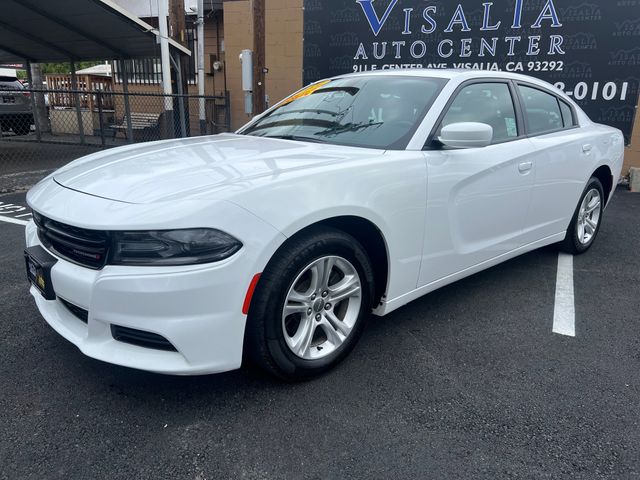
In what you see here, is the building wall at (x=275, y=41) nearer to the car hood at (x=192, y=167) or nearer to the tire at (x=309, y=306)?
the car hood at (x=192, y=167)

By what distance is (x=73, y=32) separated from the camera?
10.4 meters

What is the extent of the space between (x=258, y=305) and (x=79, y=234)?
820 mm

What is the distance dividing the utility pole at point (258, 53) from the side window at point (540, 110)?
5308mm

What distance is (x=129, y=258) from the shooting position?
204 cm

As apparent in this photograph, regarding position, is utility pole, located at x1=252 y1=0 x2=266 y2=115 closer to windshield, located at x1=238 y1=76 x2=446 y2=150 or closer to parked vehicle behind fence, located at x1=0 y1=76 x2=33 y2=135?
windshield, located at x1=238 y1=76 x2=446 y2=150

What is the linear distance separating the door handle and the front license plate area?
114 inches

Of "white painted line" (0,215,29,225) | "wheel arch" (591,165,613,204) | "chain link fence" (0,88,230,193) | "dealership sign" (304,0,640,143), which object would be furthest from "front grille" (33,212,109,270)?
"dealership sign" (304,0,640,143)

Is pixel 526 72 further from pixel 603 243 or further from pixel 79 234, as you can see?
pixel 79 234

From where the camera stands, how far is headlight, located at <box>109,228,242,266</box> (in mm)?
2010

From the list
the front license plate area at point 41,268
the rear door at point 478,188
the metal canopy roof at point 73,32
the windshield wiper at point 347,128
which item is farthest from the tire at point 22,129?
the rear door at point 478,188

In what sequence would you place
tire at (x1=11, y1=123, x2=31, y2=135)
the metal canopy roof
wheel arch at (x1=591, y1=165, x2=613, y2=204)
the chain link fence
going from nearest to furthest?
wheel arch at (x1=591, y1=165, x2=613, y2=204) → the metal canopy roof → the chain link fence → tire at (x1=11, y1=123, x2=31, y2=135)

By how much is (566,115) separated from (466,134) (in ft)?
7.10

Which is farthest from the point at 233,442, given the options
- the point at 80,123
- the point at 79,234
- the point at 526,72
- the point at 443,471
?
the point at 80,123

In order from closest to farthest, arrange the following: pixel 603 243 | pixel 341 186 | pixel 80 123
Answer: pixel 341 186
pixel 603 243
pixel 80 123
